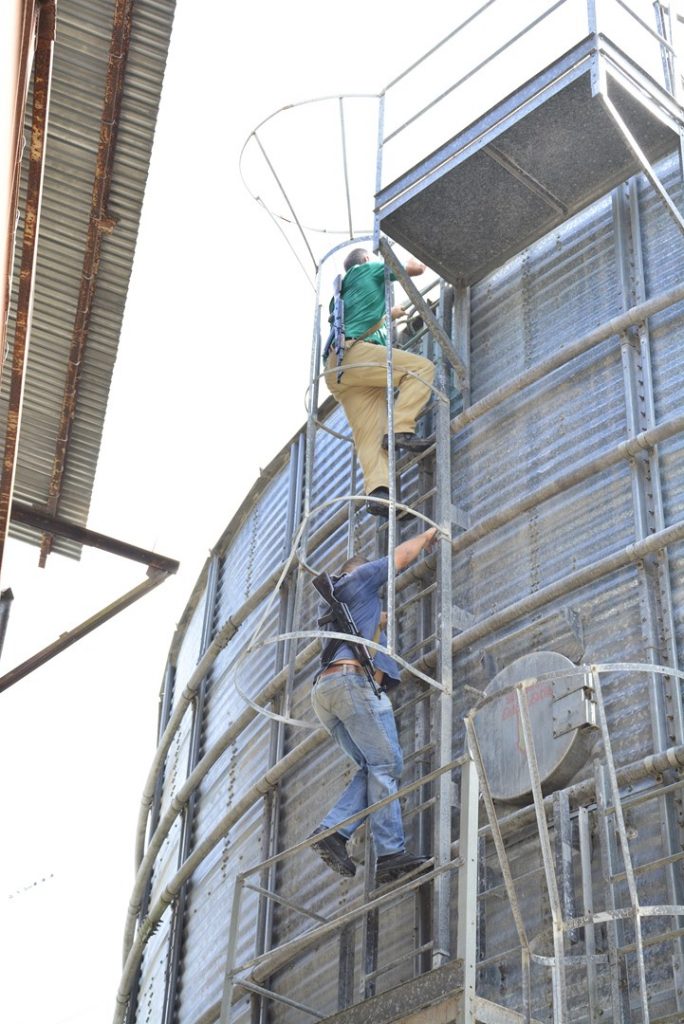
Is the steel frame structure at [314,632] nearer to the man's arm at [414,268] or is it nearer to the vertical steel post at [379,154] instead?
the man's arm at [414,268]

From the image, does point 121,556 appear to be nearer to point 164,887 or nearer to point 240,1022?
point 164,887

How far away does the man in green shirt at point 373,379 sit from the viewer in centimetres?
1232

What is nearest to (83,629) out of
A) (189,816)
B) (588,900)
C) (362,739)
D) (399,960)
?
(189,816)

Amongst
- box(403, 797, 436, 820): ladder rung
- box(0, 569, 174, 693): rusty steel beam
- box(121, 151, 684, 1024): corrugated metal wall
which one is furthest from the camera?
box(0, 569, 174, 693): rusty steel beam

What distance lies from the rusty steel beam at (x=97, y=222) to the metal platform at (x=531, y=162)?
221cm

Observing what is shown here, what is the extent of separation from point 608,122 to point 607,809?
219 inches

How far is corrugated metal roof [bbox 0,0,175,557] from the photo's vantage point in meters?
12.0

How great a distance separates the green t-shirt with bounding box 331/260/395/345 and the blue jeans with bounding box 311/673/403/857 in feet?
11.2

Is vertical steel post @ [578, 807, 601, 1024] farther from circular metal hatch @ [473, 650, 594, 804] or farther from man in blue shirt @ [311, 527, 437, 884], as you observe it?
man in blue shirt @ [311, 527, 437, 884]

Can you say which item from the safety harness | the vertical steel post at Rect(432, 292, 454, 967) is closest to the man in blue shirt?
the vertical steel post at Rect(432, 292, 454, 967)

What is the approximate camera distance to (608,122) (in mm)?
11711

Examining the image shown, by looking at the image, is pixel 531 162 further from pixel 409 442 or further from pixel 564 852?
pixel 564 852

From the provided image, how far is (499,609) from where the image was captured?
36.1 ft

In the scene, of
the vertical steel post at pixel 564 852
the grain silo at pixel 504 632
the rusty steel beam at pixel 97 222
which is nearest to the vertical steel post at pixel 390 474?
the grain silo at pixel 504 632
